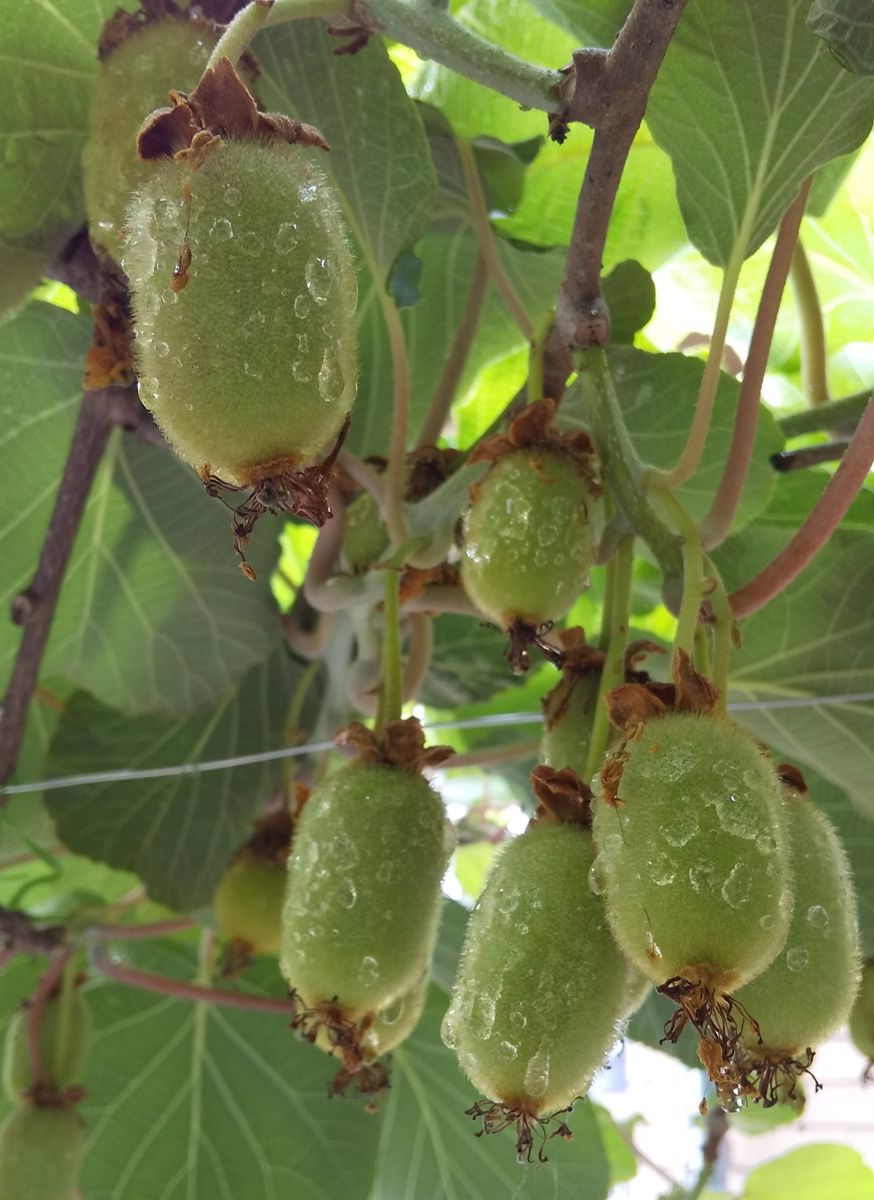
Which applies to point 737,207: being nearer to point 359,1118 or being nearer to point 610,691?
point 610,691

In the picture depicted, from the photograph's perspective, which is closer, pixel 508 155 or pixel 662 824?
pixel 662 824

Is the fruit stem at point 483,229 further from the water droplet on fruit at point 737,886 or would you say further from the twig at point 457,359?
the water droplet on fruit at point 737,886

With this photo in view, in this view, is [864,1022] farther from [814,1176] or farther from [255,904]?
[814,1176]

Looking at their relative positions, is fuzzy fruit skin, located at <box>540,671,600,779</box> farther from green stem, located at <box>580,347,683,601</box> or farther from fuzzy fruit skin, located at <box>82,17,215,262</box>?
fuzzy fruit skin, located at <box>82,17,215,262</box>

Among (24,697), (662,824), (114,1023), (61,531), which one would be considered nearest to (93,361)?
(61,531)

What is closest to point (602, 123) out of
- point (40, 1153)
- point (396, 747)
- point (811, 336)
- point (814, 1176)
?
point (396, 747)

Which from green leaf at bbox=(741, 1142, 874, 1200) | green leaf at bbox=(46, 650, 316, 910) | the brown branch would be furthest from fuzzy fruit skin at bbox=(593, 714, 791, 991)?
green leaf at bbox=(741, 1142, 874, 1200)

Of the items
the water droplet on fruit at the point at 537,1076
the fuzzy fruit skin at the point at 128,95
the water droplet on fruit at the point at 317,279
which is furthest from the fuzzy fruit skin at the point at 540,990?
the fuzzy fruit skin at the point at 128,95
